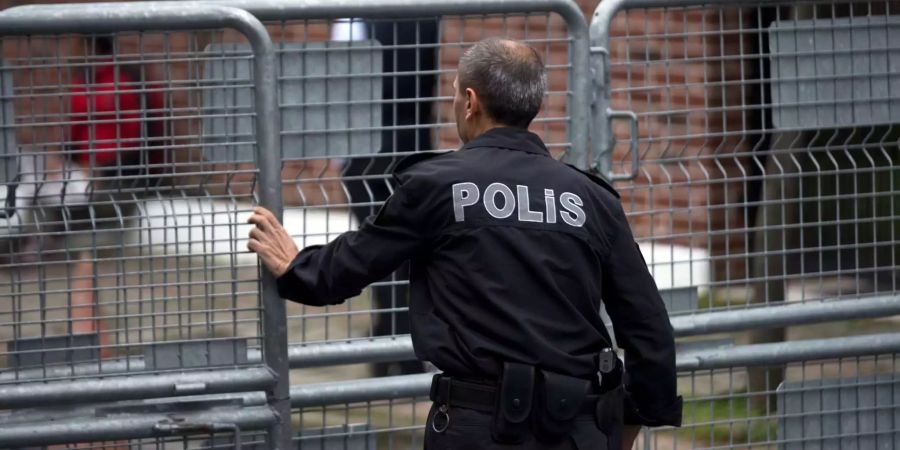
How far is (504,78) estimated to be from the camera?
126 inches

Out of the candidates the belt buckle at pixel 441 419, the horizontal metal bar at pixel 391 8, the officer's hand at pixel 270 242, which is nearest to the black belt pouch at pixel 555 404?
the belt buckle at pixel 441 419

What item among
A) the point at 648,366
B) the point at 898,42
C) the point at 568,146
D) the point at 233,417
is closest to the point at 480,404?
the point at 648,366

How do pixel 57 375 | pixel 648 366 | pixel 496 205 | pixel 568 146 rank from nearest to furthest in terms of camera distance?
pixel 496 205 < pixel 648 366 < pixel 57 375 < pixel 568 146

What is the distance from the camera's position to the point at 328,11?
3.69 meters

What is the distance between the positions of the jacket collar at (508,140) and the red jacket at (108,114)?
0.94m

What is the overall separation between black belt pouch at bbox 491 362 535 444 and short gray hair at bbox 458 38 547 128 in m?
0.63

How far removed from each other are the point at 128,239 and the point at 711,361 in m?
1.88

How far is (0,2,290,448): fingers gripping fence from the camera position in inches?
138

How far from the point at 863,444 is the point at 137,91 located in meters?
2.69

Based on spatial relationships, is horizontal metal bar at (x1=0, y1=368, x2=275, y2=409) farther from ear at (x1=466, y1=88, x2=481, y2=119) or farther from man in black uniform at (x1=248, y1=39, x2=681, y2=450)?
ear at (x1=466, y1=88, x2=481, y2=119)

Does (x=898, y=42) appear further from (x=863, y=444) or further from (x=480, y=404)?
(x=480, y=404)

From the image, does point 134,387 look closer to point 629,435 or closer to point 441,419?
point 441,419

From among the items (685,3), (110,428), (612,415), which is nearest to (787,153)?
(685,3)

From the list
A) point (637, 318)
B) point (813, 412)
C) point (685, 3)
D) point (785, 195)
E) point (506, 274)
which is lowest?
point (813, 412)
